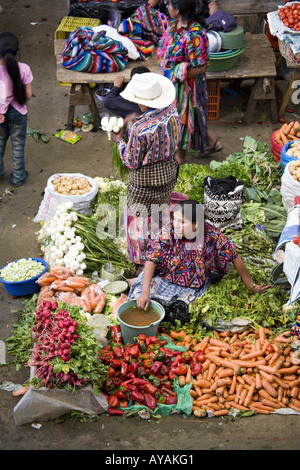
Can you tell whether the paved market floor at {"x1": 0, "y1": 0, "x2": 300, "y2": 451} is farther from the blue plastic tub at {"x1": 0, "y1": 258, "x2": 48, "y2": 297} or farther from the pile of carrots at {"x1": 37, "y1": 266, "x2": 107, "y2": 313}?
the pile of carrots at {"x1": 37, "y1": 266, "x2": 107, "y2": 313}

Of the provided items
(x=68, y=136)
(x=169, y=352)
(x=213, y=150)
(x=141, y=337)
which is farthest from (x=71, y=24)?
(x=169, y=352)

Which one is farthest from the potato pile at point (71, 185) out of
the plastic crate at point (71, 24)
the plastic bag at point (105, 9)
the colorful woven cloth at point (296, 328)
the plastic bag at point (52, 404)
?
the plastic bag at point (105, 9)

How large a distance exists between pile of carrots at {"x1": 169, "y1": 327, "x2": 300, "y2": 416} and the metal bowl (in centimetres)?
397

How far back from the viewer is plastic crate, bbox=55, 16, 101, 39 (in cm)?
770

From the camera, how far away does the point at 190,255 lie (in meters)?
4.37

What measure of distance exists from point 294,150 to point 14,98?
3.04 meters

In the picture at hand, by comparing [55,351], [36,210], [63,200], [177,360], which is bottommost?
[36,210]

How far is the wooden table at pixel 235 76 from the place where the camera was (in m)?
6.93

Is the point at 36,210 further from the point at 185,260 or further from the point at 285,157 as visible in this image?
the point at 285,157

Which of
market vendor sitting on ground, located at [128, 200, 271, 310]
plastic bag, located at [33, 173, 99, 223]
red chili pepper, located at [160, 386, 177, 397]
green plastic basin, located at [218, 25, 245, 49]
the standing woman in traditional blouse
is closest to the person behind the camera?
red chili pepper, located at [160, 386, 177, 397]

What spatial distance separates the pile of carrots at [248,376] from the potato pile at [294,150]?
2320mm

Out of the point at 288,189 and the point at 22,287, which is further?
the point at 288,189

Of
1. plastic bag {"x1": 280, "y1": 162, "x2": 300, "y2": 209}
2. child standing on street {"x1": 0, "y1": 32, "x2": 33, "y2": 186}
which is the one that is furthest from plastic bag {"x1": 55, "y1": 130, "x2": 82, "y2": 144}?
plastic bag {"x1": 280, "y1": 162, "x2": 300, "y2": 209}

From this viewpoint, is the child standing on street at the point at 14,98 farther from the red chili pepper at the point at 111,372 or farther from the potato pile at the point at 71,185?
the red chili pepper at the point at 111,372
